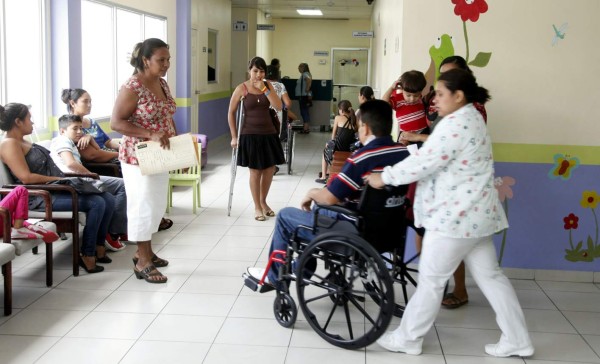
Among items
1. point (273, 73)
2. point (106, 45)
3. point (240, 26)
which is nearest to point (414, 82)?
point (273, 73)

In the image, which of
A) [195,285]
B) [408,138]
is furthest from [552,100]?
[195,285]

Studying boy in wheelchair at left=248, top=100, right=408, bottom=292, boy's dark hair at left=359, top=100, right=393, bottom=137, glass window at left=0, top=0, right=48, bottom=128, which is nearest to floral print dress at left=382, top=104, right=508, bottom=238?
boy in wheelchair at left=248, top=100, right=408, bottom=292

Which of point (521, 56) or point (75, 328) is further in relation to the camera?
point (521, 56)

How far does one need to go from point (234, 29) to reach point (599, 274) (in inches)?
487

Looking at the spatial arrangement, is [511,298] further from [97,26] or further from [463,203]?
[97,26]

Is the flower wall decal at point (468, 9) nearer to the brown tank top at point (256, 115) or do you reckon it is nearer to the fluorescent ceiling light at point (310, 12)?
the brown tank top at point (256, 115)

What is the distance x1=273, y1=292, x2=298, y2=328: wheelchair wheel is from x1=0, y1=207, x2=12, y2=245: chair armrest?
4.98 feet

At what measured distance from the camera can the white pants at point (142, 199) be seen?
4379 mm

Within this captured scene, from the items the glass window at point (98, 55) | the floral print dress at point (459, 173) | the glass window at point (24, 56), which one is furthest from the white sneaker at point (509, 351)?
the glass window at point (98, 55)

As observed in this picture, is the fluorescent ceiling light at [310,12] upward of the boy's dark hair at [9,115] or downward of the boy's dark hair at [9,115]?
upward

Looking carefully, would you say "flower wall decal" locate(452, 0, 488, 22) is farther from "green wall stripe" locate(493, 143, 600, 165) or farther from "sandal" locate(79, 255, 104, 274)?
"sandal" locate(79, 255, 104, 274)

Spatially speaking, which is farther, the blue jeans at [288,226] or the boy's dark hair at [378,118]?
the blue jeans at [288,226]

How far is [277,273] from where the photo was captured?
3805mm

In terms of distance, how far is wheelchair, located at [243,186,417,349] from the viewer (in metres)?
3.25
